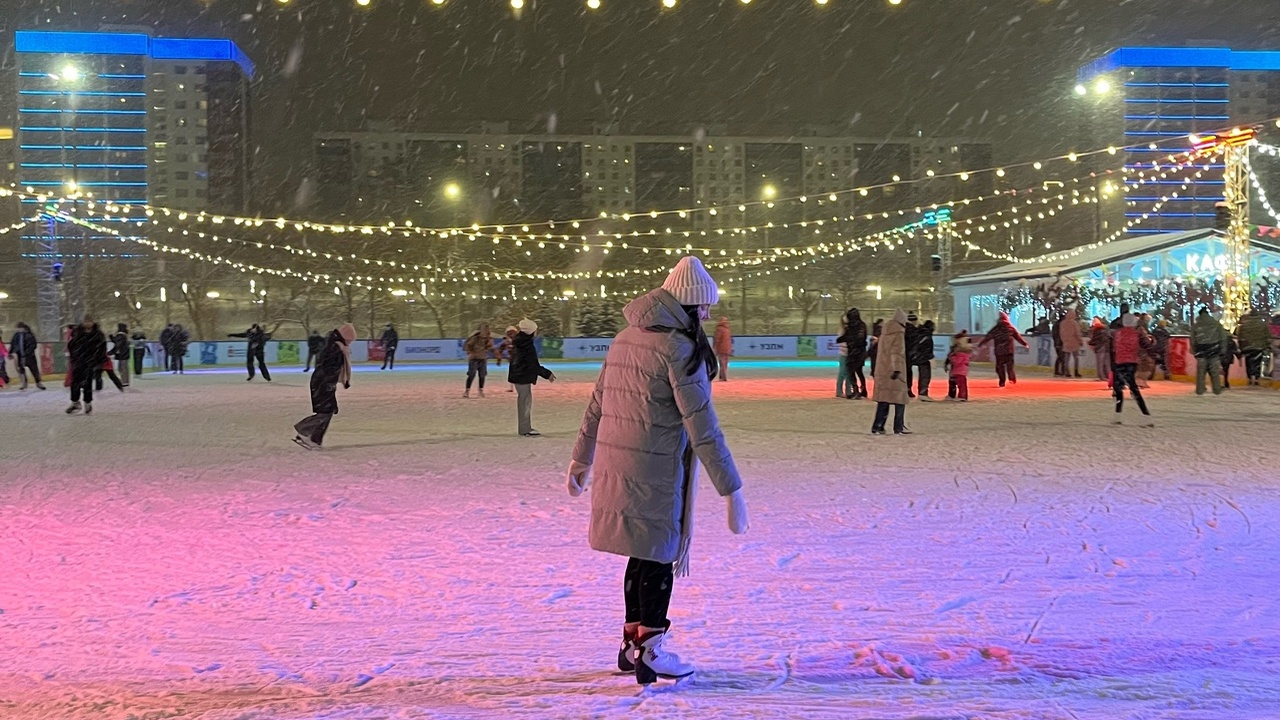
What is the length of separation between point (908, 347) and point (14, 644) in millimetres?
12006

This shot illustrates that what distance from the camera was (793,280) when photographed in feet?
174

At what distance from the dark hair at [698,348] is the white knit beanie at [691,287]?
0.05 meters

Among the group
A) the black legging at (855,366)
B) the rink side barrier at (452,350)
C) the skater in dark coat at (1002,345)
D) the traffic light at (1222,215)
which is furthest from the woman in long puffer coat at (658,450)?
the rink side barrier at (452,350)

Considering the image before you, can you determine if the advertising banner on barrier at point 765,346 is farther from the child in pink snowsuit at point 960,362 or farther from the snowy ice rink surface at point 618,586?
the snowy ice rink surface at point 618,586

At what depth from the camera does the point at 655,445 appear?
3.39 meters

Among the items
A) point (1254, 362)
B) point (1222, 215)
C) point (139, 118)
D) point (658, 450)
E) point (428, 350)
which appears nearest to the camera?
point (658, 450)

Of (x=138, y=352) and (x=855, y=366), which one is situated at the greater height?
(x=138, y=352)

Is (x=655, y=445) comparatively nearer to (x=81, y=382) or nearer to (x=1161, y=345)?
(x=81, y=382)

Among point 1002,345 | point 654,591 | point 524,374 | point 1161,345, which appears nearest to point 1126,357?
point 524,374

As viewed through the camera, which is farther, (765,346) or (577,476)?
(765,346)

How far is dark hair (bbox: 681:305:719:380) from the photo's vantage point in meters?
3.35

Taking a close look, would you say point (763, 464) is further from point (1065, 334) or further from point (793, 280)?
point (793, 280)

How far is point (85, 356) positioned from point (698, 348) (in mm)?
13786

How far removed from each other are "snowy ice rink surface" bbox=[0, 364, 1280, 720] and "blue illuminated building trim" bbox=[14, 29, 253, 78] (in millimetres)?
113471
